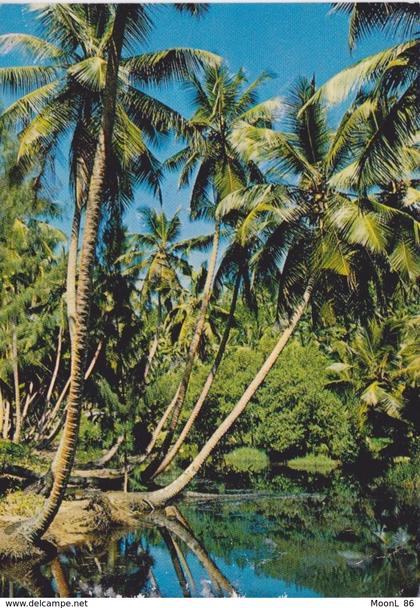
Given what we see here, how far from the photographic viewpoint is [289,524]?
15.0 m

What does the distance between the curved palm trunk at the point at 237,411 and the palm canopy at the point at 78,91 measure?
14.1 feet

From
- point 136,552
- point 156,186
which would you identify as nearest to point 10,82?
point 156,186

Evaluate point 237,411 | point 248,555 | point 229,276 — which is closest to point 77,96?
point 229,276

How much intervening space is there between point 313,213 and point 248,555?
6610 millimetres

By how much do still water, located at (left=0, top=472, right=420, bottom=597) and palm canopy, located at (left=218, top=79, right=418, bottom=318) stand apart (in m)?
4.95

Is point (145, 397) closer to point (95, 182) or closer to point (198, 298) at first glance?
point (198, 298)

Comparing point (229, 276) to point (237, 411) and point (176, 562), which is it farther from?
point (176, 562)

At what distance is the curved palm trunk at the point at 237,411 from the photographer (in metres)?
13.0

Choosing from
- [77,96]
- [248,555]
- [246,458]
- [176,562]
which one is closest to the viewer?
[176,562]

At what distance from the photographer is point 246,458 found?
32.0 m

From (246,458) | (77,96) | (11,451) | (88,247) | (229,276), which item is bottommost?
(246,458)

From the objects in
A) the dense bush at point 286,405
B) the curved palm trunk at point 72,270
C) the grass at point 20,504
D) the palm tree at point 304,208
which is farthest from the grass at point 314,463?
the curved palm trunk at point 72,270

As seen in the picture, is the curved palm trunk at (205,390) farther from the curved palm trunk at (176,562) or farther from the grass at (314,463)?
the grass at (314,463)

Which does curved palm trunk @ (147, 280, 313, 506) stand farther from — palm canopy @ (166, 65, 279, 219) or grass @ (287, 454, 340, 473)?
grass @ (287, 454, 340, 473)
